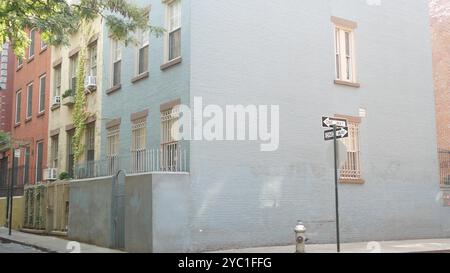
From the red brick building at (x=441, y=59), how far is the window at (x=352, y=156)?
29.1ft

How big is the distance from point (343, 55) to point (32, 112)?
15.8 m

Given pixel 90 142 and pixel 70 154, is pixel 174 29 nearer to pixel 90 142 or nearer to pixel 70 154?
pixel 90 142

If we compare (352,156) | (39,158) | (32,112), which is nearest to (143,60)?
(352,156)

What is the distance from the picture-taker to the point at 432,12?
2761 cm

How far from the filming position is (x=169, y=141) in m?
Answer: 16.4

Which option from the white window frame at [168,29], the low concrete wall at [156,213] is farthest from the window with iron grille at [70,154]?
the white window frame at [168,29]

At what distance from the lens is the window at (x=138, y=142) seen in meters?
17.4

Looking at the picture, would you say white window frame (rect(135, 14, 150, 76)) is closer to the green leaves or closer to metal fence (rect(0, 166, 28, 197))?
the green leaves

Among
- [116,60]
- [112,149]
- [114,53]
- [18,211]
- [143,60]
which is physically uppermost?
[114,53]

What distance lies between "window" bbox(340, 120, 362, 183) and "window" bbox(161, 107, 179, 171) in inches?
221

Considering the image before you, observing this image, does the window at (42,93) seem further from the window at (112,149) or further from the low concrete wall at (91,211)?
the low concrete wall at (91,211)

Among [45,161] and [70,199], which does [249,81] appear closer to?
Answer: [70,199]
